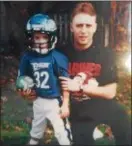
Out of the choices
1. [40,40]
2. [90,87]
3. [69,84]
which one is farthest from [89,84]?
[40,40]

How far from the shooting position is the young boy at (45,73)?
4113mm

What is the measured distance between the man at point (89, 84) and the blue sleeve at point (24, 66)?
0.38 meters

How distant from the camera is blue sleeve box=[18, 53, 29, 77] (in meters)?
4.16

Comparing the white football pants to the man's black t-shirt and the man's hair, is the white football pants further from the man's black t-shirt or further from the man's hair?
the man's hair

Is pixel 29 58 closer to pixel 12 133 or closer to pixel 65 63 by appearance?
pixel 65 63

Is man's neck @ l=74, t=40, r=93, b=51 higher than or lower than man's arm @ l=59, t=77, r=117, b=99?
higher

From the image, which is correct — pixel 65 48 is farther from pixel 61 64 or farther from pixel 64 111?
pixel 64 111

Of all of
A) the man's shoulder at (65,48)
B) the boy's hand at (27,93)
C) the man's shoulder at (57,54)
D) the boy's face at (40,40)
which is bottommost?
the boy's hand at (27,93)

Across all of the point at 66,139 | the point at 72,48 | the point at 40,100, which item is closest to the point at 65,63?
the point at 72,48

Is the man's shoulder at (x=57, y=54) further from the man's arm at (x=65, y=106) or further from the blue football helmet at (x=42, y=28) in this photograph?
the man's arm at (x=65, y=106)

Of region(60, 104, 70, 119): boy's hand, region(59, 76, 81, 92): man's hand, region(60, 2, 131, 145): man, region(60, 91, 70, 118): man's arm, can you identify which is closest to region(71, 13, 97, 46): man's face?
region(60, 2, 131, 145): man

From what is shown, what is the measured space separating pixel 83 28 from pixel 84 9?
188mm

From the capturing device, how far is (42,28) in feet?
13.5

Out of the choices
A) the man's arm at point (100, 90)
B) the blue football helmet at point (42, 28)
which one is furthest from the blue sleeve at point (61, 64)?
the man's arm at point (100, 90)
